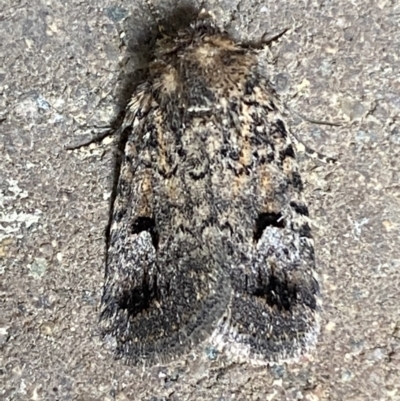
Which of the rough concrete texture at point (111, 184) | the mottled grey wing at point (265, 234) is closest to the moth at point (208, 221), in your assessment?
the mottled grey wing at point (265, 234)

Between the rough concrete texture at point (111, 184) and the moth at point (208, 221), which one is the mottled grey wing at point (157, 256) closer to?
the moth at point (208, 221)

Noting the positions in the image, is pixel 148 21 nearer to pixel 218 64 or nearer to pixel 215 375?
pixel 218 64

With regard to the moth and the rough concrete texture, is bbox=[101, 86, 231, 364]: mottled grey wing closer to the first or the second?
the moth

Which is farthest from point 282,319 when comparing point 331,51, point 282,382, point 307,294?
point 331,51

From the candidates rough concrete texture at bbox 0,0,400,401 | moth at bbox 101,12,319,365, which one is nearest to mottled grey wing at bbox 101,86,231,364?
moth at bbox 101,12,319,365

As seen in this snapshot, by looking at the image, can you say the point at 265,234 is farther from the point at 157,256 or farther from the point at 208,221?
the point at 157,256

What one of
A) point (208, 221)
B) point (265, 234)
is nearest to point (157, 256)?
point (208, 221)

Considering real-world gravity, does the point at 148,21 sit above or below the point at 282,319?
above
